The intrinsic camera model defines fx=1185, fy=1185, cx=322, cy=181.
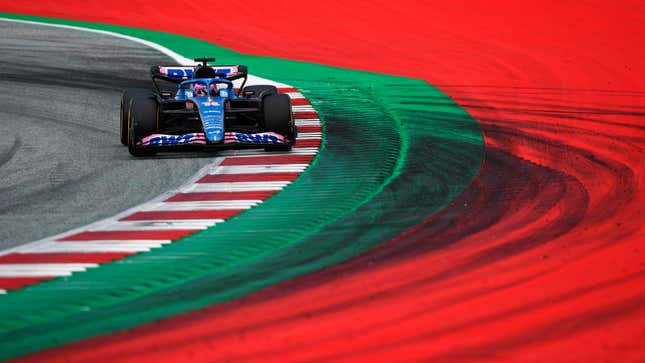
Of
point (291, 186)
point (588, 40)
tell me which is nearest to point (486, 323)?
point (291, 186)

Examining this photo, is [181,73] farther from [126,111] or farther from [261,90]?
[126,111]

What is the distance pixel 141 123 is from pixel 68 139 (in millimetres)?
1857

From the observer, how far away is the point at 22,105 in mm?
17969

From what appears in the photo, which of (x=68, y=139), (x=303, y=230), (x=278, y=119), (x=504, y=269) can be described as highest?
(x=504, y=269)

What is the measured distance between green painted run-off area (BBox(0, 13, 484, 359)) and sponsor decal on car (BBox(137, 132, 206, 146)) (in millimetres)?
1434

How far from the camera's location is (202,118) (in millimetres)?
14016

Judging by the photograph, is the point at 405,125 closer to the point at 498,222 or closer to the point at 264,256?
the point at 498,222

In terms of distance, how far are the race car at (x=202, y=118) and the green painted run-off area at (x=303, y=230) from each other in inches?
28.1

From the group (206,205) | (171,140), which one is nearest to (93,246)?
(206,205)

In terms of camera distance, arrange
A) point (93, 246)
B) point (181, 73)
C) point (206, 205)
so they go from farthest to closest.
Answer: point (181, 73)
point (206, 205)
point (93, 246)

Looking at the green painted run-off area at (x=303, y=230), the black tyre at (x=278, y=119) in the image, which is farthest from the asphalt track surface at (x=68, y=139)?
the green painted run-off area at (x=303, y=230)

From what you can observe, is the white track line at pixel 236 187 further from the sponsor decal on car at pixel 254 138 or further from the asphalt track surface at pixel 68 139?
the sponsor decal on car at pixel 254 138

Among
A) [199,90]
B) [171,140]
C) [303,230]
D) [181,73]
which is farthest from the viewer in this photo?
[181,73]

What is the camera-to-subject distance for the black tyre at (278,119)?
1424cm
